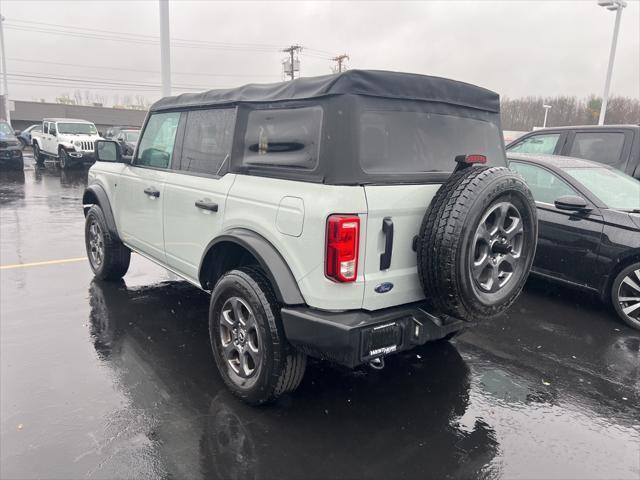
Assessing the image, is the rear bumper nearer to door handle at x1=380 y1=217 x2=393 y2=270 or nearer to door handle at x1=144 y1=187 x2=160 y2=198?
door handle at x1=380 y1=217 x2=393 y2=270

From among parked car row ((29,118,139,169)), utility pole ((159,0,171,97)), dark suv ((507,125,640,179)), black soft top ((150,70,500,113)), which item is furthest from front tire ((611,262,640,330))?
parked car row ((29,118,139,169))

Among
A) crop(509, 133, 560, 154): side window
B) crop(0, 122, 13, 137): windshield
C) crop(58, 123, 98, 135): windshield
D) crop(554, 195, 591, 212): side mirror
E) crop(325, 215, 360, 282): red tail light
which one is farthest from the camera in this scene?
crop(58, 123, 98, 135): windshield

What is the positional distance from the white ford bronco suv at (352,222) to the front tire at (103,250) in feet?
7.38

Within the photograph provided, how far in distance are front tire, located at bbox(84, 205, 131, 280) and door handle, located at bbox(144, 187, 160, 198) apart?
115 centimetres

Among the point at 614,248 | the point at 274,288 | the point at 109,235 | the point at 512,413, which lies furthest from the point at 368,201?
the point at 109,235

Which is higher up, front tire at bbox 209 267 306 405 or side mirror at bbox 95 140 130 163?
→ side mirror at bbox 95 140 130 163

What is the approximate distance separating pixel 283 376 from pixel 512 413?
1568mm

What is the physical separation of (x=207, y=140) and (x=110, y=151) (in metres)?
1.76

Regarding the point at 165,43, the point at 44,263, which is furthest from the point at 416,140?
the point at 165,43

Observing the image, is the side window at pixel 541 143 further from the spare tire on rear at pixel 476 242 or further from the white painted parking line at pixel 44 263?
the white painted parking line at pixel 44 263

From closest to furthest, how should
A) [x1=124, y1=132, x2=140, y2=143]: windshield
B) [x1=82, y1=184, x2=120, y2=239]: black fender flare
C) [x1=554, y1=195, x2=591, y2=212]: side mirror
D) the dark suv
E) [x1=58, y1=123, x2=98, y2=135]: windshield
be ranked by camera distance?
1. [x1=554, y1=195, x2=591, y2=212]: side mirror
2. [x1=82, y1=184, x2=120, y2=239]: black fender flare
3. the dark suv
4. [x1=58, y1=123, x2=98, y2=135]: windshield
5. [x1=124, y1=132, x2=140, y2=143]: windshield

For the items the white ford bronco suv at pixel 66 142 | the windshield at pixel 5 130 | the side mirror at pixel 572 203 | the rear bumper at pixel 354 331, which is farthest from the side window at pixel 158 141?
the windshield at pixel 5 130

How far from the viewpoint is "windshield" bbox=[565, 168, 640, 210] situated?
5.14m

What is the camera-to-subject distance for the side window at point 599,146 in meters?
6.89
